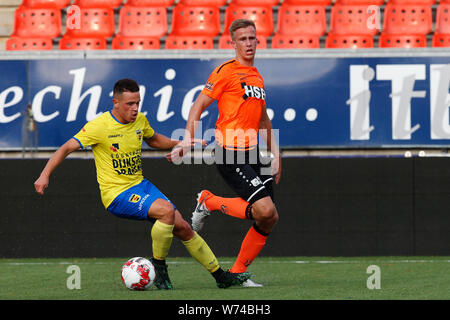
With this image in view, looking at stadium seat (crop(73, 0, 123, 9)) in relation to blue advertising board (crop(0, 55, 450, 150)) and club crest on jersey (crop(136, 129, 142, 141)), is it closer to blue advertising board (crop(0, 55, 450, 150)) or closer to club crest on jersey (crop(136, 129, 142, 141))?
blue advertising board (crop(0, 55, 450, 150))

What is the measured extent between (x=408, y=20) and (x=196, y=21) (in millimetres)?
3245

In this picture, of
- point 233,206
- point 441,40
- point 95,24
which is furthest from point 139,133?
point 441,40

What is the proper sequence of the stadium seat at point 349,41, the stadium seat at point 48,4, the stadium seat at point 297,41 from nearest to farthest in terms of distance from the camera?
the stadium seat at point 297,41
the stadium seat at point 349,41
the stadium seat at point 48,4

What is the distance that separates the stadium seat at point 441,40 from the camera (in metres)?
12.6

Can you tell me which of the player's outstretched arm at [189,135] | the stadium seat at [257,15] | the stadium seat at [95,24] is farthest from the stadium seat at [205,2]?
the player's outstretched arm at [189,135]

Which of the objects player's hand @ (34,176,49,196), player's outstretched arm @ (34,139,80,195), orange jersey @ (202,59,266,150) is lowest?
player's hand @ (34,176,49,196)

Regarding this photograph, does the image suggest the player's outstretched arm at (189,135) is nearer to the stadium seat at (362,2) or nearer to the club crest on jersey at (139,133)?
the club crest on jersey at (139,133)

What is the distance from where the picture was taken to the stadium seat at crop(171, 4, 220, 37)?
43.5 feet

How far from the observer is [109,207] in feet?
23.6

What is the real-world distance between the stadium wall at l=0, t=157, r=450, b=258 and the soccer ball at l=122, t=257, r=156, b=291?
3.56m

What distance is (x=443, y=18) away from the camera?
1313cm

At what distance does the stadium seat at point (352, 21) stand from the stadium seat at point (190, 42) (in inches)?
75.7

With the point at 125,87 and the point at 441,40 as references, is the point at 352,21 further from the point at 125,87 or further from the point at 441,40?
the point at 125,87

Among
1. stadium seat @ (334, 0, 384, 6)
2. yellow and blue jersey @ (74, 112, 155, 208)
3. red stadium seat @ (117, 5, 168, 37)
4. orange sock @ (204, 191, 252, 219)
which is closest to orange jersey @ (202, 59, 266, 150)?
orange sock @ (204, 191, 252, 219)
